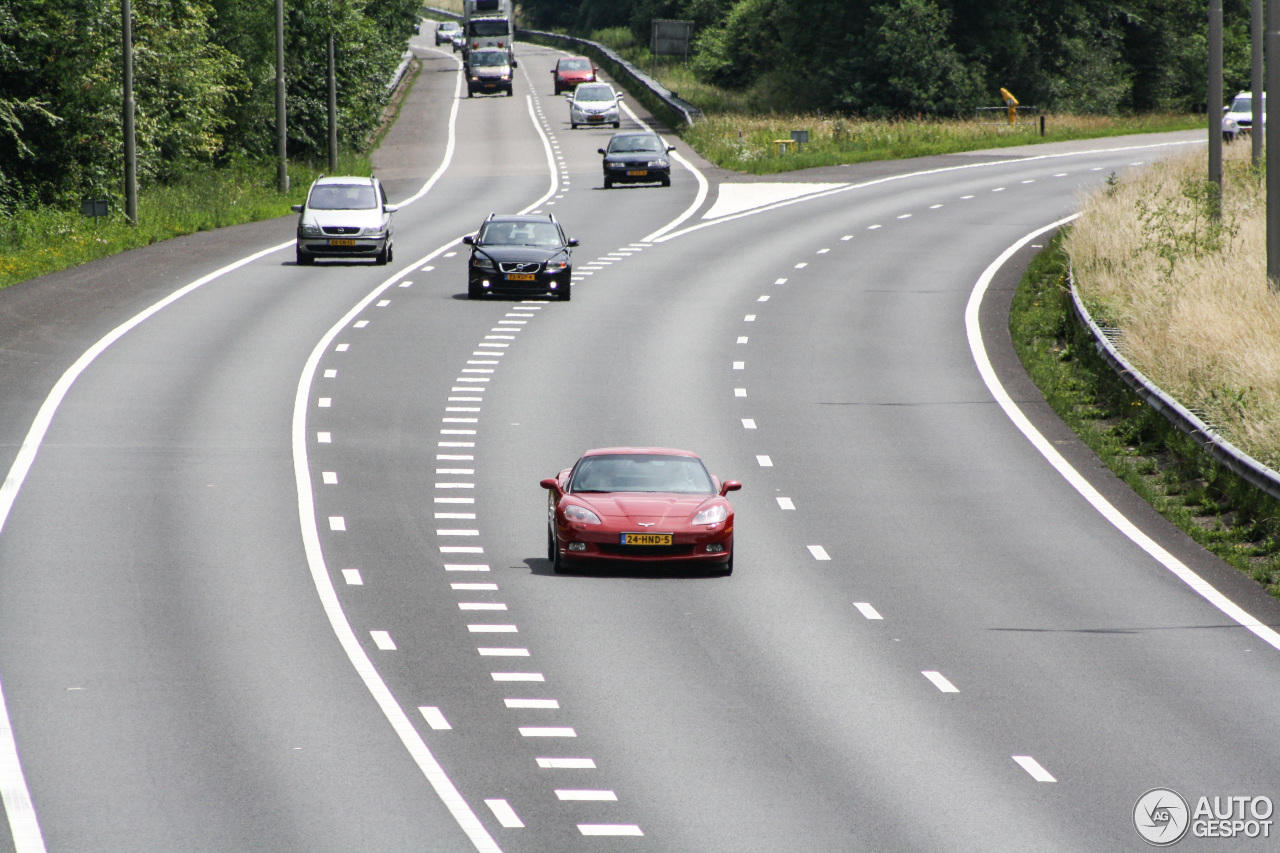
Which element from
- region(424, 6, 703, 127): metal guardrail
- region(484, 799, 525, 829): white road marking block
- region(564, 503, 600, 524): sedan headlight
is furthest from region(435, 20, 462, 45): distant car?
region(484, 799, 525, 829): white road marking block

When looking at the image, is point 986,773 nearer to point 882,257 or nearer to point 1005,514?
point 1005,514

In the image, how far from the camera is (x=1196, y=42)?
104000 millimetres

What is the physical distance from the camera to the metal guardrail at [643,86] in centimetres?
8312

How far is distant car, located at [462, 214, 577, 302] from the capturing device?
39.5 m

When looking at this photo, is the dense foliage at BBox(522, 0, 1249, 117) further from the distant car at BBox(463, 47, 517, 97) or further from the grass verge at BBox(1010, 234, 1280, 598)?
the grass verge at BBox(1010, 234, 1280, 598)

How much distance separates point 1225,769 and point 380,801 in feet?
18.7

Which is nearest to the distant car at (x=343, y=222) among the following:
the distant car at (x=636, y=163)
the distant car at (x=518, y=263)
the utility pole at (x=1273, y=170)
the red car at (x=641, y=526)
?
the distant car at (x=518, y=263)

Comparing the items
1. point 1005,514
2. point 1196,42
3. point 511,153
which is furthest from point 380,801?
point 1196,42

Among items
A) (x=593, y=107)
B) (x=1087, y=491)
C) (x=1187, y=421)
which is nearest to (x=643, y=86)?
(x=593, y=107)

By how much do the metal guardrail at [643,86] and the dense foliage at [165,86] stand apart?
12824mm

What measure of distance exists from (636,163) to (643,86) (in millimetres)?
37408

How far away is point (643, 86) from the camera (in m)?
96.8

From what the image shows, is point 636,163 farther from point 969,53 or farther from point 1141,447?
point 969,53

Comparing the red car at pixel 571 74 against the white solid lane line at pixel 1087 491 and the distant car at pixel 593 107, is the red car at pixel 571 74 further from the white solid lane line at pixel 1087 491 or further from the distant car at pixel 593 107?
the white solid lane line at pixel 1087 491
